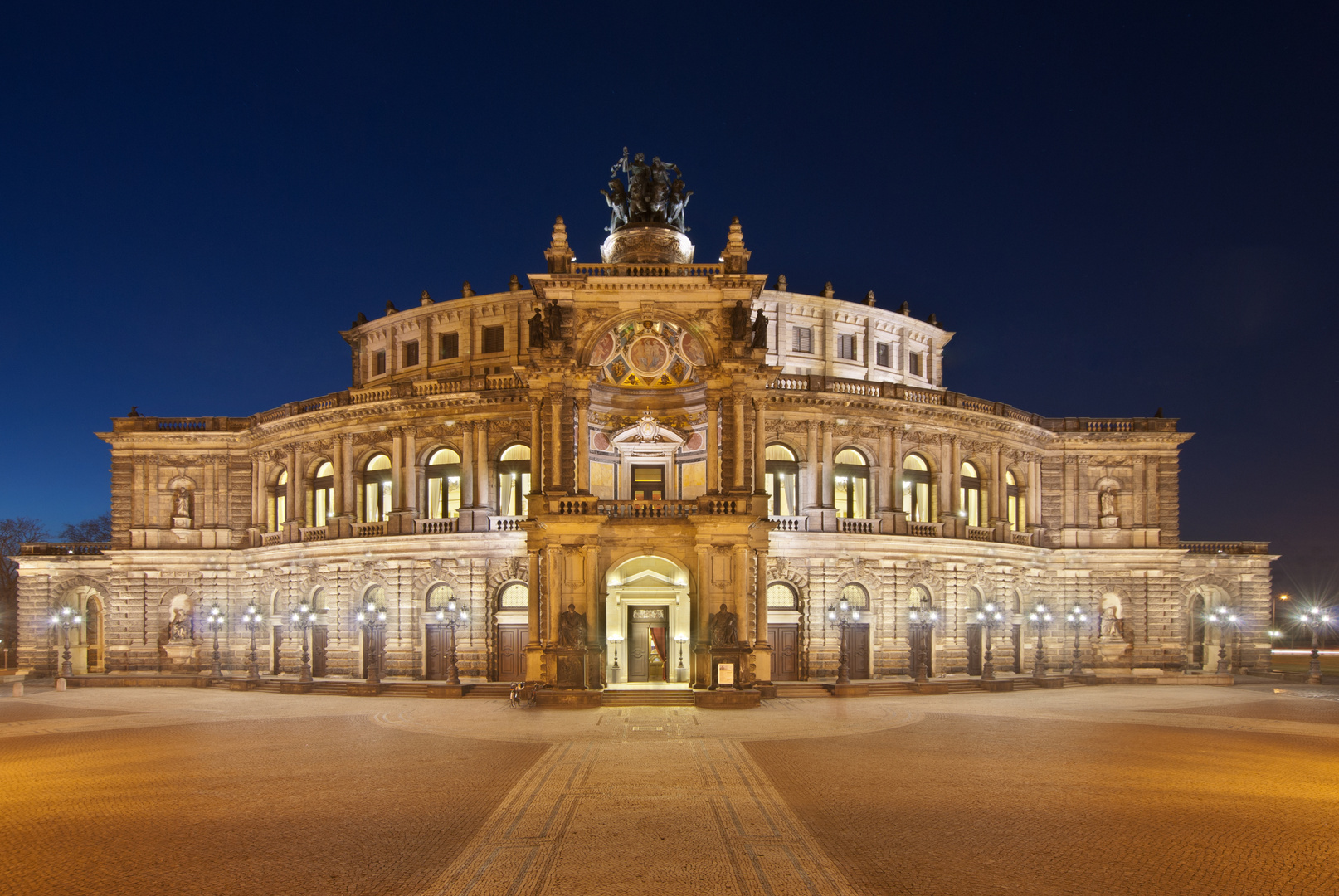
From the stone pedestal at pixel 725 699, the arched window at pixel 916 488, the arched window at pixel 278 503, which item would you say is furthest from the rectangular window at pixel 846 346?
the arched window at pixel 278 503

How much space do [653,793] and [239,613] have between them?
4286 cm

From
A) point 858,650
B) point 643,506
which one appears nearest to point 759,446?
point 643,506

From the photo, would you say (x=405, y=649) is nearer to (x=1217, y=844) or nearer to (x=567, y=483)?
(x=567, y=483)

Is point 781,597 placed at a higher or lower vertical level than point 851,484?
lower

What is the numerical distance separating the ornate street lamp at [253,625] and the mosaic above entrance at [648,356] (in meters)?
22.9

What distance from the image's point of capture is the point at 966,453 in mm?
52438

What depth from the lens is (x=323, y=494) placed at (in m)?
53.9

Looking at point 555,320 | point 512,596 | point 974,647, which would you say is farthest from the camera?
point 974,647

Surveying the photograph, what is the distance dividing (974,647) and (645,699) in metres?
21.4

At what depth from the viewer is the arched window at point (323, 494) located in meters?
53.3

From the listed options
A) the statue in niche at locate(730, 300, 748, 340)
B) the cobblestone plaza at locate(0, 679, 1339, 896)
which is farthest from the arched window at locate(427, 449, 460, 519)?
the cobblestone plaza at locate(0, 679, 1339, 896)

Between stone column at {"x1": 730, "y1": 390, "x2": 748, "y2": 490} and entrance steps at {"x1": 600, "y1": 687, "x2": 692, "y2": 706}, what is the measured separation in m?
8.60

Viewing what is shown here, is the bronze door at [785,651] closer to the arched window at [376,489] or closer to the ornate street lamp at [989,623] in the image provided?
the ornate street lamp at [989,623]

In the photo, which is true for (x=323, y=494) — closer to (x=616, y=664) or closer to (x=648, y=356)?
(x=616, y=664)
